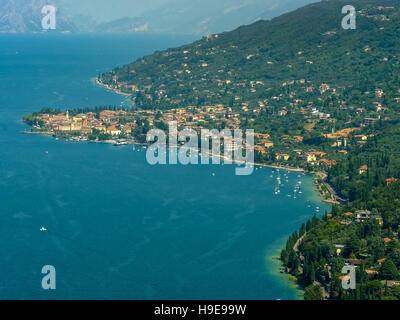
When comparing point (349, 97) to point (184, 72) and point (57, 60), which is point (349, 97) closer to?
point (184, 72)

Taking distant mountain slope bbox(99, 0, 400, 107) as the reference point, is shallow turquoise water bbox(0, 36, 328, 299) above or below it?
below

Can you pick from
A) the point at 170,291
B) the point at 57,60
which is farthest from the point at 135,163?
the point at 57,60

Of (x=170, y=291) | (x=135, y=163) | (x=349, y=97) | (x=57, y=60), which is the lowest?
(x=170, y=291)

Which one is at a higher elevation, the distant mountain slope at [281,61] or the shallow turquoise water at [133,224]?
the distant mountain slope at [281,61]

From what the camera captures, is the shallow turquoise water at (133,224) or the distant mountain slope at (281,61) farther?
the distant mountain slope at (281,61)

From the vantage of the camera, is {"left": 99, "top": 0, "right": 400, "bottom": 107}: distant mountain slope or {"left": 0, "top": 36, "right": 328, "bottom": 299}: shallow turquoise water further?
{"left": 99, "top": 0, "right": 400, "bottom": 107}: distant mountain slope
